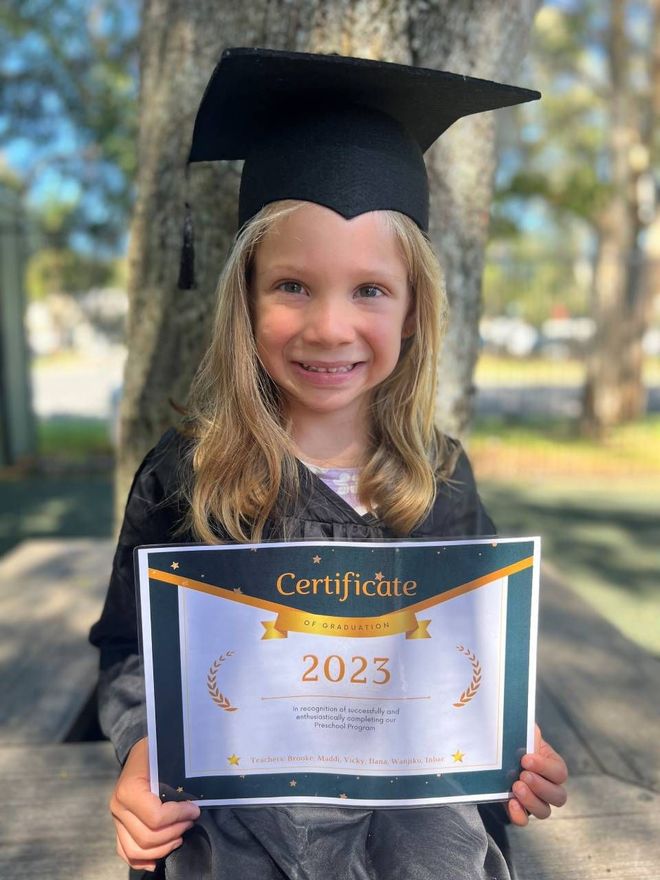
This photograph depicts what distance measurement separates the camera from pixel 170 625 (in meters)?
1.39

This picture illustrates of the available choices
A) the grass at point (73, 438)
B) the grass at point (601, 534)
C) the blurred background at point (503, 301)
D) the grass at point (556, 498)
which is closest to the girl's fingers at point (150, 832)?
the grass at point (601, 534)

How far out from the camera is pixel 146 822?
1.40 meters

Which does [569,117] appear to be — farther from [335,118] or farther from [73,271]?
[335,118]

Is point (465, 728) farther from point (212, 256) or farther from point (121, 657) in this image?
point (212, 256)

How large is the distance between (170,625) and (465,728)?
59 cm

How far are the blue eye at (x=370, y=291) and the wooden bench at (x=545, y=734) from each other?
50.7 inches

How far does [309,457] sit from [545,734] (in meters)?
1.18

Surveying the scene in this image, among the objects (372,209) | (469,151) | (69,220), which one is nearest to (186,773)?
(372,209)

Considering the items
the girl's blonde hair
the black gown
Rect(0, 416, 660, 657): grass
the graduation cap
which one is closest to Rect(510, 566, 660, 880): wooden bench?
the black gown

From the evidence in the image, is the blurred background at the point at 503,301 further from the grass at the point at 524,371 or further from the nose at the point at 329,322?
the nose at the point at 329,322

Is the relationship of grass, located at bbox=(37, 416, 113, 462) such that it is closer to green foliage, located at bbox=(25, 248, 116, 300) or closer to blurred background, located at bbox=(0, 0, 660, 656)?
blurred background, located at bbox=(0, 0, 660, 656)

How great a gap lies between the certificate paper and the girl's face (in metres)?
0.38

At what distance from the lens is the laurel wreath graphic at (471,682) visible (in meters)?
1.43

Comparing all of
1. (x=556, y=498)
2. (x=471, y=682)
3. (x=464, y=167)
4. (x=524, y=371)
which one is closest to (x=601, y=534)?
(x=556, y=498)
